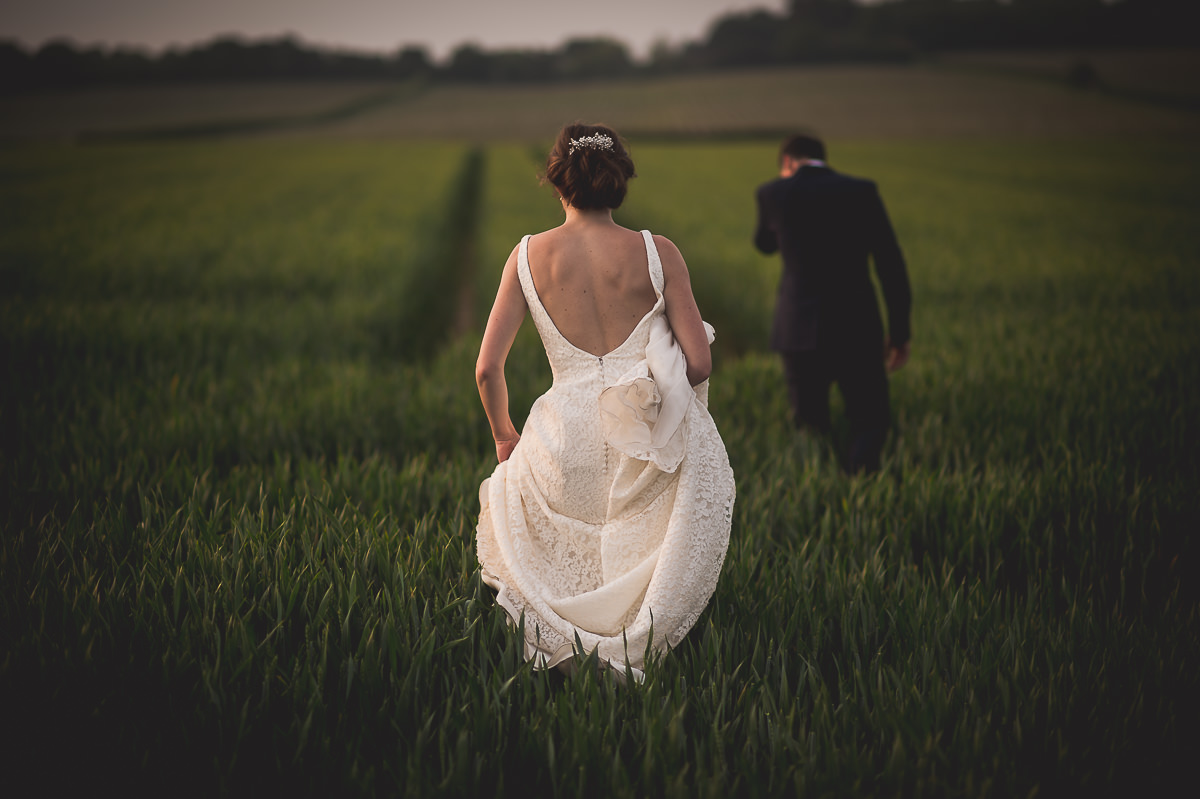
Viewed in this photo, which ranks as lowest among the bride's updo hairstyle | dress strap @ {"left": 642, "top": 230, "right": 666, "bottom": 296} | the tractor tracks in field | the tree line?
the tractor tracks in field

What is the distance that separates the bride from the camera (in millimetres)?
2096

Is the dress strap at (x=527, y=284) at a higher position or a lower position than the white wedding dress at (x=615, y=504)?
higher

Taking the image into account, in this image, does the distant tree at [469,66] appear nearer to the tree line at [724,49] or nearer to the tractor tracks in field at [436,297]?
the tree line at [724,49]

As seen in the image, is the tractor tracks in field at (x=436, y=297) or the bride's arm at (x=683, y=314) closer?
the bride's arm at (x=683, y=314)

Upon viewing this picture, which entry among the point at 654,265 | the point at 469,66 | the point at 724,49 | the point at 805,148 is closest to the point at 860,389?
the point at 805,148

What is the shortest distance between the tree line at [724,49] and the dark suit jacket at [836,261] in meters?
66.4

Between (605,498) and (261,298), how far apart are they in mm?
7500

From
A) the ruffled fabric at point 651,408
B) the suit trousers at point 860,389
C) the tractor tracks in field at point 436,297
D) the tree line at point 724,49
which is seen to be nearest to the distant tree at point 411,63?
the tree line at point 724,49

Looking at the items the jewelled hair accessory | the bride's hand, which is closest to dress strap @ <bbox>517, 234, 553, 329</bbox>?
the jewelled hair accessory

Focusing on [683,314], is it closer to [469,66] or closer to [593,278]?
[593,278]

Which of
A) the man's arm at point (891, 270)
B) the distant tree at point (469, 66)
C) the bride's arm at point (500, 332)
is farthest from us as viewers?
the distant tree at point (469, 66)

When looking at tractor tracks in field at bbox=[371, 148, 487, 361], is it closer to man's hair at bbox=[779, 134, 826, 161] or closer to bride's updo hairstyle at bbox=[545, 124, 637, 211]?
man's hair at bbox=[779, 134, 826, 161]

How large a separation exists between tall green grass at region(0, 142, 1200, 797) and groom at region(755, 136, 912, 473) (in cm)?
40

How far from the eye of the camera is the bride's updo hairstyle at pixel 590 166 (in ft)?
6.78
